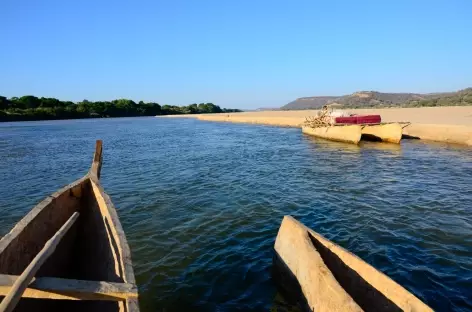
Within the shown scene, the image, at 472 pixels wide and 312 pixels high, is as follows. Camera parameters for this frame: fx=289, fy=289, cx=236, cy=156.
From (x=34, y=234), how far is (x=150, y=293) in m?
2.35

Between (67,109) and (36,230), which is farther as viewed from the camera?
(67,109)

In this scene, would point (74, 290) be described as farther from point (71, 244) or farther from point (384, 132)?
point (384, 132)

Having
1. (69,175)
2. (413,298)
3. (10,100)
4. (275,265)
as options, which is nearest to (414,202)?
(275,265)

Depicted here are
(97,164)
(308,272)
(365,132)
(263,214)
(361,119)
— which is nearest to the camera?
(308,272)

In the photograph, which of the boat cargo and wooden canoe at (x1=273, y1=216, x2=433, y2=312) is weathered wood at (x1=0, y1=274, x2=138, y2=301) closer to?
wooden canoe at (x1=273, y1=216, x2=433, y2=312)

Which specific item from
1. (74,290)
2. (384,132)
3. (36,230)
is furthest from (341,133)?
(74,290)

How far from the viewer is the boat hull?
23.5m

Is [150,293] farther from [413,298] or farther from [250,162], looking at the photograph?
[250,162]

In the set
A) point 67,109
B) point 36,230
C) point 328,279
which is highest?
point 67,109

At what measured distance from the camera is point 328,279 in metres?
3.90

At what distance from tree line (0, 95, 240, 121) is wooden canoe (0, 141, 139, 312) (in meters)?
110

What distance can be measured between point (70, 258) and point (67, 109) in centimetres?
12004

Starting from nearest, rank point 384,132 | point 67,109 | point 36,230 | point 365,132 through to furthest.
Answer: point 36,230 → point 384,132 → point 365,132 → point 67,109

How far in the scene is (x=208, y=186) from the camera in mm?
13477
